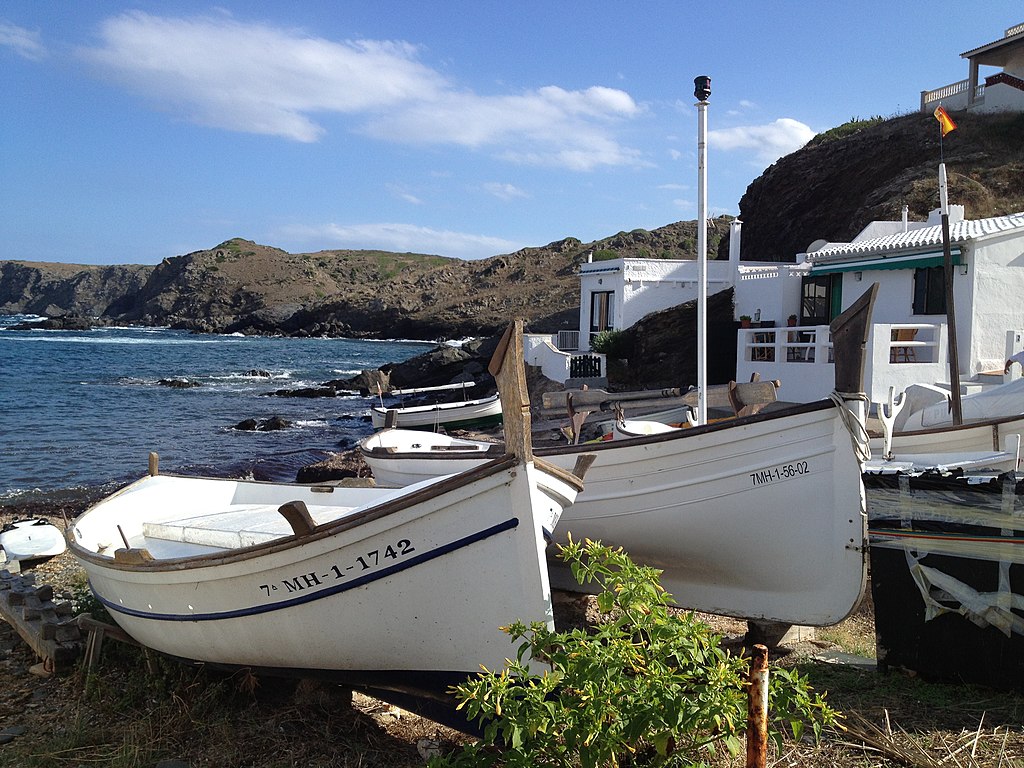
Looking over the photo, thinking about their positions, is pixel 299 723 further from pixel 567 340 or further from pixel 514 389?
pixel 567 340

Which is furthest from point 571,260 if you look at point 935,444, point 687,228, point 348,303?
point 935,444

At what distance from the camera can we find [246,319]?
9975 cm

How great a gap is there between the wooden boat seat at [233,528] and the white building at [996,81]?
42910mm

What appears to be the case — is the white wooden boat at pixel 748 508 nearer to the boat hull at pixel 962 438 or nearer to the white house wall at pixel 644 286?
the boat hull at pixel 962 438

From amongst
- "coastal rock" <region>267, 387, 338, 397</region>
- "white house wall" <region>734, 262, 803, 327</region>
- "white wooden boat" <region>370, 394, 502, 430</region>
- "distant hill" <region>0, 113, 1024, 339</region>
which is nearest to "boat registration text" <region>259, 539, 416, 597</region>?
"white wooden boat" <region>370, 394, 502, 430</region>

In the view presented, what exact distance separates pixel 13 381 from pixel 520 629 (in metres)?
46.4

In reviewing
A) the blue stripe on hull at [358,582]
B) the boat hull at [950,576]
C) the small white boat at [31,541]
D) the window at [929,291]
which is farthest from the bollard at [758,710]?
the window at [929,291]

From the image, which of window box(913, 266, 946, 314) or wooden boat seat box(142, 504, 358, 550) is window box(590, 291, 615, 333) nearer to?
window box(913, 266, 946, 314)

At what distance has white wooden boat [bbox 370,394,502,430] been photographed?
865 inches

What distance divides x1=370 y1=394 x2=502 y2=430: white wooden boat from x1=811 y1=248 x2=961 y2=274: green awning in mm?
9624

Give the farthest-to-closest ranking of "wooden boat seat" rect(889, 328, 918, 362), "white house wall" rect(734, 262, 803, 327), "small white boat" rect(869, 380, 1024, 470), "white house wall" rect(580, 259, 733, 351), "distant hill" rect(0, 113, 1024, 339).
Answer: "distant hill" rect(0, 113, 1024, 339) → "white house wall" rect(580, 259, 733, 351) → "white house wall" rect(734, 262, 803, 327) → "wooden boat seat" rect(889, 328, 918, 362) → "small white boat" rect(869, 380, 1024, 470)

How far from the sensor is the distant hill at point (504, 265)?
3628 centimetres

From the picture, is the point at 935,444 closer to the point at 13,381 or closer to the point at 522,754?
the point at 522,754

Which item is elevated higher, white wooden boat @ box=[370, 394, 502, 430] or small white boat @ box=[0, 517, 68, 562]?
white wooden boat @ box=[370, 394, 502, 430]
